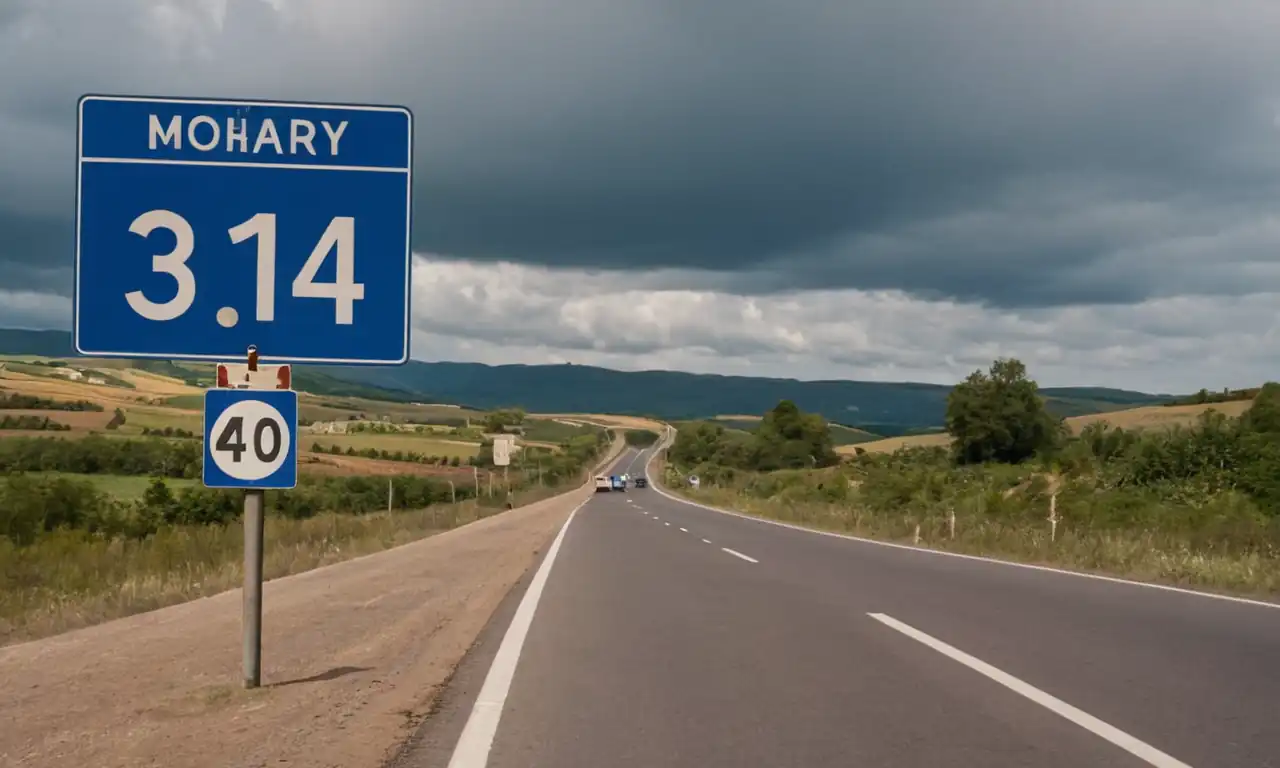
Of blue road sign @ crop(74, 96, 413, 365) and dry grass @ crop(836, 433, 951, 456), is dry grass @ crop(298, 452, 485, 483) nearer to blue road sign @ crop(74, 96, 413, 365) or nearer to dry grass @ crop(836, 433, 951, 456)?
blue road sign @ crop(74, 96, 413, 365)

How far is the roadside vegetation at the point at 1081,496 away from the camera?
2163 cm

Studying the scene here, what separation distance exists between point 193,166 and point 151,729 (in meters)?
3.66

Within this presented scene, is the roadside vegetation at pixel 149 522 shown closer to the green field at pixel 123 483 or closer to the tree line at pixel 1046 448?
the green field at pixel 123 483

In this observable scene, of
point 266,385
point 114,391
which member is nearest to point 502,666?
point 266,385

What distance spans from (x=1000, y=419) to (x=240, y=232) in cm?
8966

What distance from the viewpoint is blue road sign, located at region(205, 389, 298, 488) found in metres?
7.52

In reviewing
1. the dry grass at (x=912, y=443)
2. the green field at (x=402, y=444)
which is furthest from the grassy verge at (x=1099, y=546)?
the dry grass at (x=912, y=443)

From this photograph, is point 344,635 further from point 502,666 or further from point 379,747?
point 379,747

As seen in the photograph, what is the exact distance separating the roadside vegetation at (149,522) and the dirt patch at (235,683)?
5.54 ft

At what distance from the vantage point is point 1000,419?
301 feet

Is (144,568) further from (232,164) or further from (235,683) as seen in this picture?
(232,164)

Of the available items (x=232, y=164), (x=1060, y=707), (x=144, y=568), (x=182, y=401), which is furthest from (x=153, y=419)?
(x=1060, y=707)

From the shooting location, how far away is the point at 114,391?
73125mm

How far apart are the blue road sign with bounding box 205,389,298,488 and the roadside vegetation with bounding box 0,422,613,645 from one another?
595 cm
